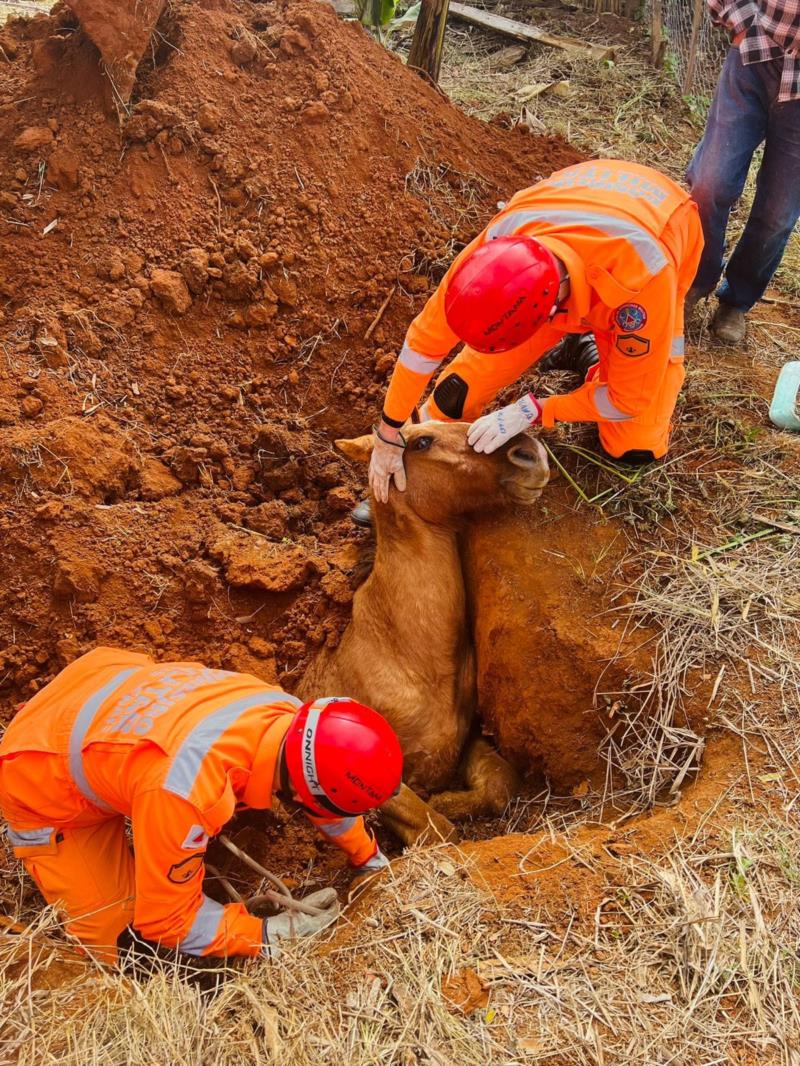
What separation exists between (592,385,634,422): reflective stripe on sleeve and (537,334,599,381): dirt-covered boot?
0.69 metres

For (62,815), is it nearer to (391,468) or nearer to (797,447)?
(391,468)

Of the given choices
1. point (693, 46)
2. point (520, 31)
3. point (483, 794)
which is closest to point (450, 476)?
point (483, 794)

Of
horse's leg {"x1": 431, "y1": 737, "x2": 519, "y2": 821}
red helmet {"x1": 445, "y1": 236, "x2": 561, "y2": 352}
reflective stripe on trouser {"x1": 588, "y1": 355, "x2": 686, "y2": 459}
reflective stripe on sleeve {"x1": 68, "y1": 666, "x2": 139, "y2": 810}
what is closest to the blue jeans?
reflective stripe on trouser {"x1": 588, "y1": 355, "x2": 686, "y2": 459}

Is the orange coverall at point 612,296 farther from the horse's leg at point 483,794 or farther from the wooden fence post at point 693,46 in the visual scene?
the wooden fence post at point 693,46

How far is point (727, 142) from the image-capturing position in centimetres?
453

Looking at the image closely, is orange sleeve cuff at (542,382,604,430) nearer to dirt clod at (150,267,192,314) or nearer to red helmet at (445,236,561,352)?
red helmet at (445,236,561,352)

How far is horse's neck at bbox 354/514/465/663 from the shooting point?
4195 mm

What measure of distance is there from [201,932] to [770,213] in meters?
4.88

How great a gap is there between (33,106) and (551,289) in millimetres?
4675

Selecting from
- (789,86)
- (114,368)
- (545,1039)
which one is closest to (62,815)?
(545,1039)

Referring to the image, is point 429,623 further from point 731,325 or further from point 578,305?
point 731,325

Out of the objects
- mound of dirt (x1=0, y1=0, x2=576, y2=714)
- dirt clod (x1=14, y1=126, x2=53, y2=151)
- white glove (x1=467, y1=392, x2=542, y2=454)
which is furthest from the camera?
dirt clod (x1=14, y1=126, x2=53, y2=151)

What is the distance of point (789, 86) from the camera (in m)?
4.11

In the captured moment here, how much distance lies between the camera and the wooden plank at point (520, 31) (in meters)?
8.64
